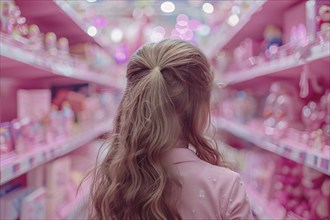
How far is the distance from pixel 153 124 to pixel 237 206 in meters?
0.26

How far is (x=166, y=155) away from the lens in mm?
1039

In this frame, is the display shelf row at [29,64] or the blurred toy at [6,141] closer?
the display shelf row at [29,64]

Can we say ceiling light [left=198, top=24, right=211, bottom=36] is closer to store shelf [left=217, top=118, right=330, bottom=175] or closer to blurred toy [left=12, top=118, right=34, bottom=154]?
store shelf [left=217, top=118, right=330, bottom=175]

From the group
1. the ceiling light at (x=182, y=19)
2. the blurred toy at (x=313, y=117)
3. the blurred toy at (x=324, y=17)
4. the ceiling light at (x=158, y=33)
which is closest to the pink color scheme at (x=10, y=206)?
the blurred toy at (x=313, y=117)

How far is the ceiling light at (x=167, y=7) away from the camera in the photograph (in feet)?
23.4

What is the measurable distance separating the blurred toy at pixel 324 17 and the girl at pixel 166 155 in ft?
2.20

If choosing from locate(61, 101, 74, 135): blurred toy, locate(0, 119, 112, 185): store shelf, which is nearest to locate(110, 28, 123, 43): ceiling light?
locate(61, 101, 74, 135): blurred toy

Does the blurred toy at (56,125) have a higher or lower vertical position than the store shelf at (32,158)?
higher

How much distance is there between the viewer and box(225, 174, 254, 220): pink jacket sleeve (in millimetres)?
981

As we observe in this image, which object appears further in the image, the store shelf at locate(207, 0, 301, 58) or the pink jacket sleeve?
the store shelf at locate(207, 0, 301, 58)

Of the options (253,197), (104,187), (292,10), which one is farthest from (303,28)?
(104,187)

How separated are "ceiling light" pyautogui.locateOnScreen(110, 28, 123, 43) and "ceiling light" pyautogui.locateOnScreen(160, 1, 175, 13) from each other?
122cm

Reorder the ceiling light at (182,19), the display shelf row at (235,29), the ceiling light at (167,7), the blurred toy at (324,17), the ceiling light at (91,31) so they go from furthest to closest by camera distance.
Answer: the ceiling light at (167,7)
the ceiling light at (182,19)
the ceiling light at (91,31)
the display shelf row at (235,29)
the blurred toy at (324,17)

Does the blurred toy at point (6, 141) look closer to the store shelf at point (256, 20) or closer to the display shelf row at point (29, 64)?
the display shelf row at point (29, 64)
